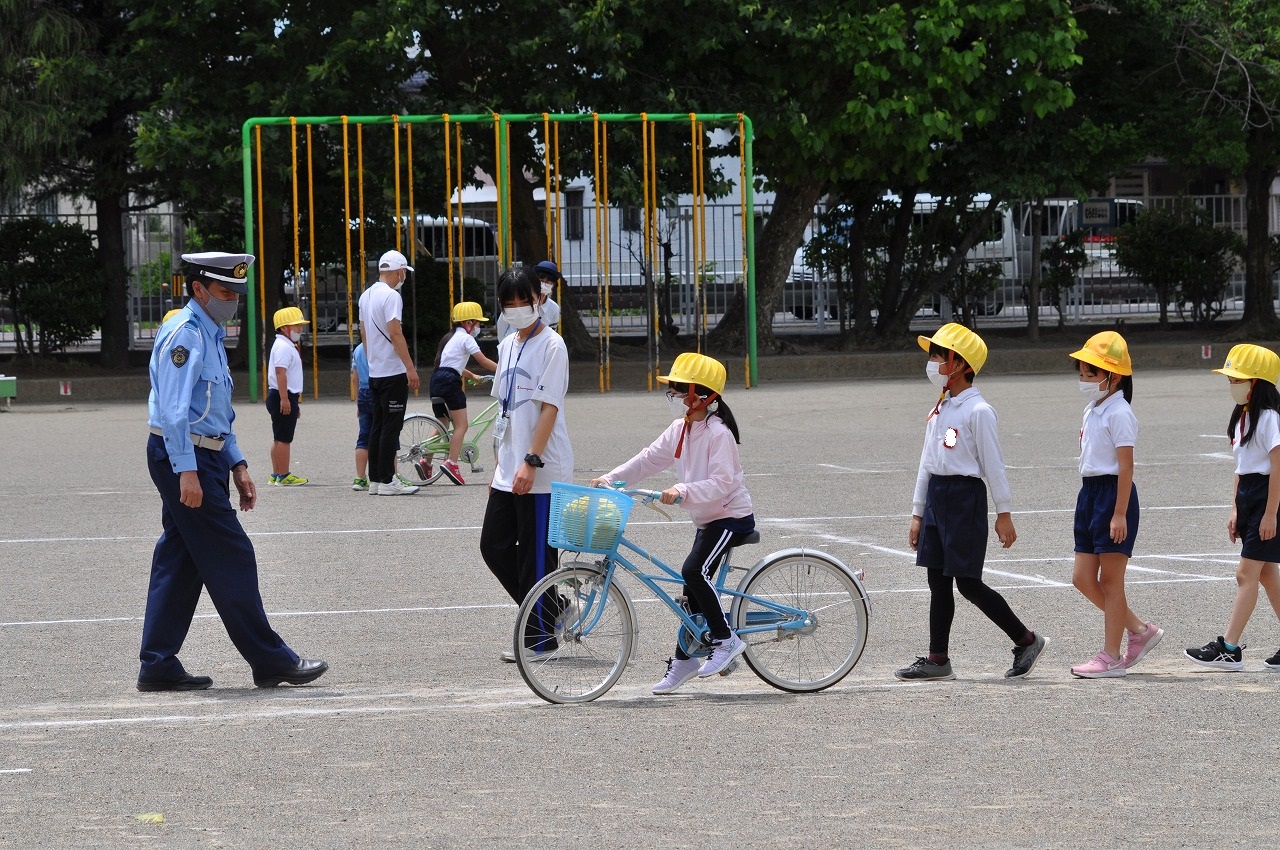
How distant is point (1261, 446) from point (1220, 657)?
90 cm

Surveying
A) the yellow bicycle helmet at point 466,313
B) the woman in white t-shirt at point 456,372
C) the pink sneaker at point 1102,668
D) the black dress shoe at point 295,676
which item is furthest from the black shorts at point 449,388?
the pink sneaker at point 1102,668

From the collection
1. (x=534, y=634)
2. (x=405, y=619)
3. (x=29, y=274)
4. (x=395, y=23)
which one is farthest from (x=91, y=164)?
(x=534, y=634)

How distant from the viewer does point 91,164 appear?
25.0 meters

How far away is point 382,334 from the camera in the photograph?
43.5ft

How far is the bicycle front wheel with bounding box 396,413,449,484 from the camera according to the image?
556 inches

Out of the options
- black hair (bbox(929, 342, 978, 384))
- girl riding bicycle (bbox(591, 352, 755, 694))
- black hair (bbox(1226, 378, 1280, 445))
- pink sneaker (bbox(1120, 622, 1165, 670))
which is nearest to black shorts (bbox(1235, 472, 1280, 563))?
black hair (bbox(1226, 378, 1280, 445))

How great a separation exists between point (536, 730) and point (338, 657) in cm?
172

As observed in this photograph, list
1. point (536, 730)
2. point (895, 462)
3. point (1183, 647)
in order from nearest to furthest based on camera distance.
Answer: point (536, 730), point (1183, 647), point (895, 462)

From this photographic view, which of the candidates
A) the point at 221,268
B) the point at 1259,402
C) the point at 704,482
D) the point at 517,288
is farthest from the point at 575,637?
the point at 1259,402

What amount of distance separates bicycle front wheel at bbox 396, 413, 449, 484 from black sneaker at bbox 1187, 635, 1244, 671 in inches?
314

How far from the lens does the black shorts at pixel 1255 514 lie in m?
7.26

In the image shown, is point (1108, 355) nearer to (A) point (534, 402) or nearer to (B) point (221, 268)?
(A) point (534, 402)

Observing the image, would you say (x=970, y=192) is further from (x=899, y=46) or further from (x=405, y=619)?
(x=405, y=619)

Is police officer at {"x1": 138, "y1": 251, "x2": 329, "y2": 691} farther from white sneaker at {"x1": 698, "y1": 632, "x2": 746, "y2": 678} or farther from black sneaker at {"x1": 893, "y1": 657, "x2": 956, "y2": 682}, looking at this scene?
black sneaker at {"x1": 893, "y1": 657, "x2": 956, "y2": 682}
